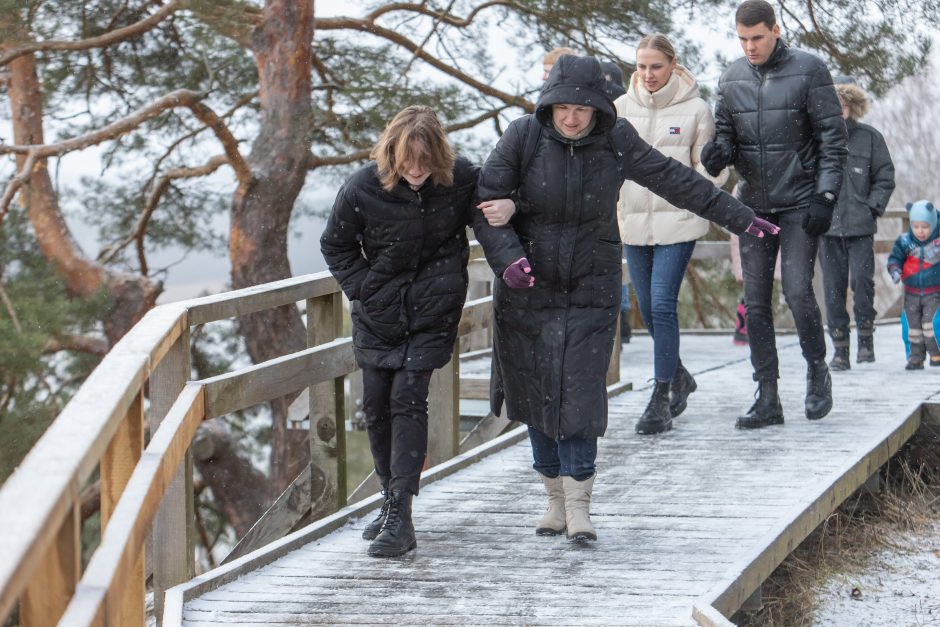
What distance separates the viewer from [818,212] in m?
5.30

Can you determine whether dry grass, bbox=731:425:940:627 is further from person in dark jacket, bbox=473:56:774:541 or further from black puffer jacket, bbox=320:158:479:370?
black puffer jacket, bbox=320:158:479:370

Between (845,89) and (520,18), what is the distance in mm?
6200

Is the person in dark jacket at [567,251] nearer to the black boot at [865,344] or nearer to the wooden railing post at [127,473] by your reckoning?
the wooden railing post at [127,473]

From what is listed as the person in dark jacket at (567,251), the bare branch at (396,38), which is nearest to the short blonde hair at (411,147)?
the person in dark jacket at (567,251)

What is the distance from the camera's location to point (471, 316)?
584 centimetres

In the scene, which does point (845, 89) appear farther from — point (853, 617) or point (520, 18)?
point (520, 18)

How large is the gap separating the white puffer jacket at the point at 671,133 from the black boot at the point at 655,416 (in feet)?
2.73

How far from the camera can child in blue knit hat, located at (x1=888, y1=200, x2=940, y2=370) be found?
7406 millimetres

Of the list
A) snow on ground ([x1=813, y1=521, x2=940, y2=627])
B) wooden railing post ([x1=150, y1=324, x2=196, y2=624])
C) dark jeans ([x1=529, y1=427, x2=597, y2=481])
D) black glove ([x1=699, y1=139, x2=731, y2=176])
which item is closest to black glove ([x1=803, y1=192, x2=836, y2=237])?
black glove ([x1=699, y1=139, x2=731, y2=176])

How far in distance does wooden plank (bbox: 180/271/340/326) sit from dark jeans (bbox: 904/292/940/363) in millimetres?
Answer: 4275

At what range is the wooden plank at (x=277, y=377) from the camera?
4.09 metres

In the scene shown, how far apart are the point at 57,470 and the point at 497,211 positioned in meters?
2.35

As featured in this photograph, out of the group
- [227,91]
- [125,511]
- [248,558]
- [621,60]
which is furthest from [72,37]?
[125,511]

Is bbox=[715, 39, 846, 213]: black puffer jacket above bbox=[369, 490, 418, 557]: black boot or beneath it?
above
